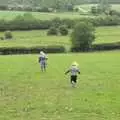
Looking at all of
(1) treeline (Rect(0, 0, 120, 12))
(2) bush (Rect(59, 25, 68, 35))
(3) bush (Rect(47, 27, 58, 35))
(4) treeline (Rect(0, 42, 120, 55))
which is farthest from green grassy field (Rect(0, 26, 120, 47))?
(1) treeline (Rect(0, 0, 120, 12))

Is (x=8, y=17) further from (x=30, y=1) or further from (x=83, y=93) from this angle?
(x=83, y=93)

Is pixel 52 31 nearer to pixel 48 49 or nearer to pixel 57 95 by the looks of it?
pixel 48 49

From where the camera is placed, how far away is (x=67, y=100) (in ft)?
77.5

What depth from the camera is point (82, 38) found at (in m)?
69.6

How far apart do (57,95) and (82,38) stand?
4484cm

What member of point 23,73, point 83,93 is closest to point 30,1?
point 23,73

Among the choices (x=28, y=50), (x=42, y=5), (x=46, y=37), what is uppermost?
(x=28, y=50)

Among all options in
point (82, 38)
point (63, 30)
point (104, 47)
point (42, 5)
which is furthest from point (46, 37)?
point (42, 5)

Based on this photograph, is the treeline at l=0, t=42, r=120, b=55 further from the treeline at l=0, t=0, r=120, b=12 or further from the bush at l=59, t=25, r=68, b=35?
the treeline at l=0, t=0, r=120, b=12

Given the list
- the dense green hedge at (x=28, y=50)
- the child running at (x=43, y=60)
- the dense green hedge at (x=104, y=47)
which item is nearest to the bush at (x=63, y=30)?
the dense green hedge at (x=104, y=47)

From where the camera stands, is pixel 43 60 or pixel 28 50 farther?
pixel 28 50

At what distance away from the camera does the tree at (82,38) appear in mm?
69688

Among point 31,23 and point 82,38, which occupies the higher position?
point 82,38

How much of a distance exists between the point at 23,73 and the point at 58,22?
66.8 metres
